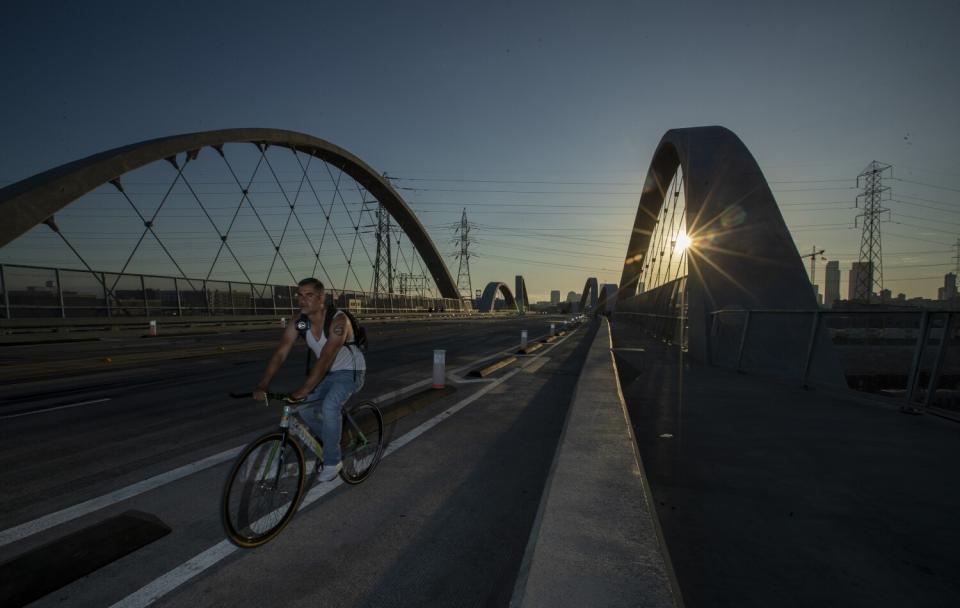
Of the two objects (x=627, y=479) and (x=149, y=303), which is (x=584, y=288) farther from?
(x=627, y=479)

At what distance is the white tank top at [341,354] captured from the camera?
12.9 ft

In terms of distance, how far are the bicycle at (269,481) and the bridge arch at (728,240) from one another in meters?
14.1

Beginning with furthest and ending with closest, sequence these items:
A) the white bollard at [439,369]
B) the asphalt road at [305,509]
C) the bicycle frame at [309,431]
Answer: the white bollard at [439,369]
the bicycle frame at [309,431]
the asphalt road at [305,509]

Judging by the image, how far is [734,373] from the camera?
38.8 ft

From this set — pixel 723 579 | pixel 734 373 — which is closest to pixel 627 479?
pixel 723 579

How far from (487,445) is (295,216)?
39510mm

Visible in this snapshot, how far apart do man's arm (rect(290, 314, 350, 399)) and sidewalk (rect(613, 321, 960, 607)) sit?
2764mm

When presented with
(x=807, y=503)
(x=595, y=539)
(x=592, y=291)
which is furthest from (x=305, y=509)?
(x=592, y=291)

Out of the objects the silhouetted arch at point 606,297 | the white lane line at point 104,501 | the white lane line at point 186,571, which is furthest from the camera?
the silhouetted arch at point 606,297

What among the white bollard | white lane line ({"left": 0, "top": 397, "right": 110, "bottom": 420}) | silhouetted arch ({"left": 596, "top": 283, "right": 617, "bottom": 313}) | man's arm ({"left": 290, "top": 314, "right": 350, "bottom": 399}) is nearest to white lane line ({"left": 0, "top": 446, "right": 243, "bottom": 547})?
man's arm ({"left": 290, "top": 314, "right": 350, "bottom": 399})

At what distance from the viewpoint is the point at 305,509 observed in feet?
11.9

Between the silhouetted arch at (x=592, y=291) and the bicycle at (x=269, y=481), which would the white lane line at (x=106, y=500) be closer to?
the bicycle at (x=269, y=481)

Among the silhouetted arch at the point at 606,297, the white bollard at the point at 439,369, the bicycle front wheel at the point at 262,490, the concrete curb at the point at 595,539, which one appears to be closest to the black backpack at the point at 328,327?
the bicycle front wheel at the point at 262,490

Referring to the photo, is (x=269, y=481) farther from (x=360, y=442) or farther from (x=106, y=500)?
(x=106, y=500)
